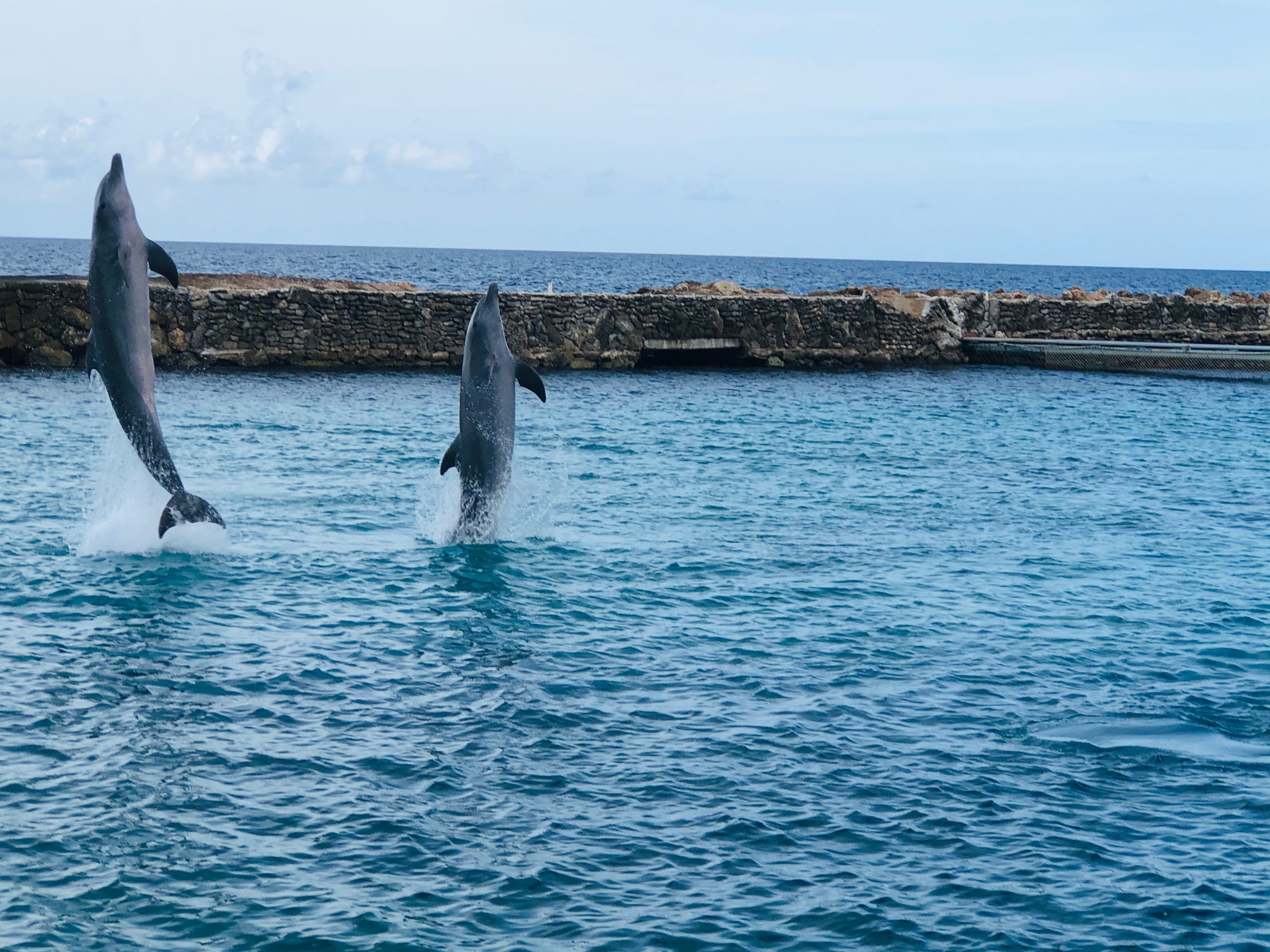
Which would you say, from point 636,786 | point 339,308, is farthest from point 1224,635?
point 339,308

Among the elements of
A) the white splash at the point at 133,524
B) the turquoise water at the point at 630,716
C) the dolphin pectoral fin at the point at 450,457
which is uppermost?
the dolphin pectoral fin at the point at 450,457

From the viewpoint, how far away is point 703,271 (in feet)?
545

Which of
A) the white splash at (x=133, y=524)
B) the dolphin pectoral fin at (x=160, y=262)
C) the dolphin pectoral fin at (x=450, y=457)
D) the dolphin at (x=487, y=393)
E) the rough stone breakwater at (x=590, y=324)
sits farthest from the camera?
the rough stone breakwater at (x=590, y=324)

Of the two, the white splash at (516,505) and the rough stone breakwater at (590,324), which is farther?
the rough stone breakwater at (590,324)

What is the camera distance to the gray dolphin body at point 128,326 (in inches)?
472

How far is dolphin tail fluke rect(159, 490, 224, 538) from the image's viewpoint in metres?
13.0

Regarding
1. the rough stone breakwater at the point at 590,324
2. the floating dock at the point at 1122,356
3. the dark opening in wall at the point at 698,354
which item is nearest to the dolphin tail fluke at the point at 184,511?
the rough stone breakwater at the point at 590,324

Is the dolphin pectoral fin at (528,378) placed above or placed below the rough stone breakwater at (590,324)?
below

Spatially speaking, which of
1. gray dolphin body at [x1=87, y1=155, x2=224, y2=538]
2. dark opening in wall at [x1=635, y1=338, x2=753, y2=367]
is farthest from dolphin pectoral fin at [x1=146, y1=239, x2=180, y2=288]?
dark opening in wall at [x1=635, y1=338, x2=753, y2=367]

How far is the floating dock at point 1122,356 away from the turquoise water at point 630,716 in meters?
22.5

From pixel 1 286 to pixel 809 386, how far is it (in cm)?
2047

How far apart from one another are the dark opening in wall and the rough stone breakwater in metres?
0.05

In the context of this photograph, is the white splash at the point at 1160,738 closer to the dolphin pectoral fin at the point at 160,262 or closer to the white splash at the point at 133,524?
the dolphin pectoral fin at the point at 160,262

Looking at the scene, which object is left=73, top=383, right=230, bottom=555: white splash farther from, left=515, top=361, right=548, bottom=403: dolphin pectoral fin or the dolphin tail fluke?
left=515, top=361, right=548, bottom=403: dolphin pectoral fin
